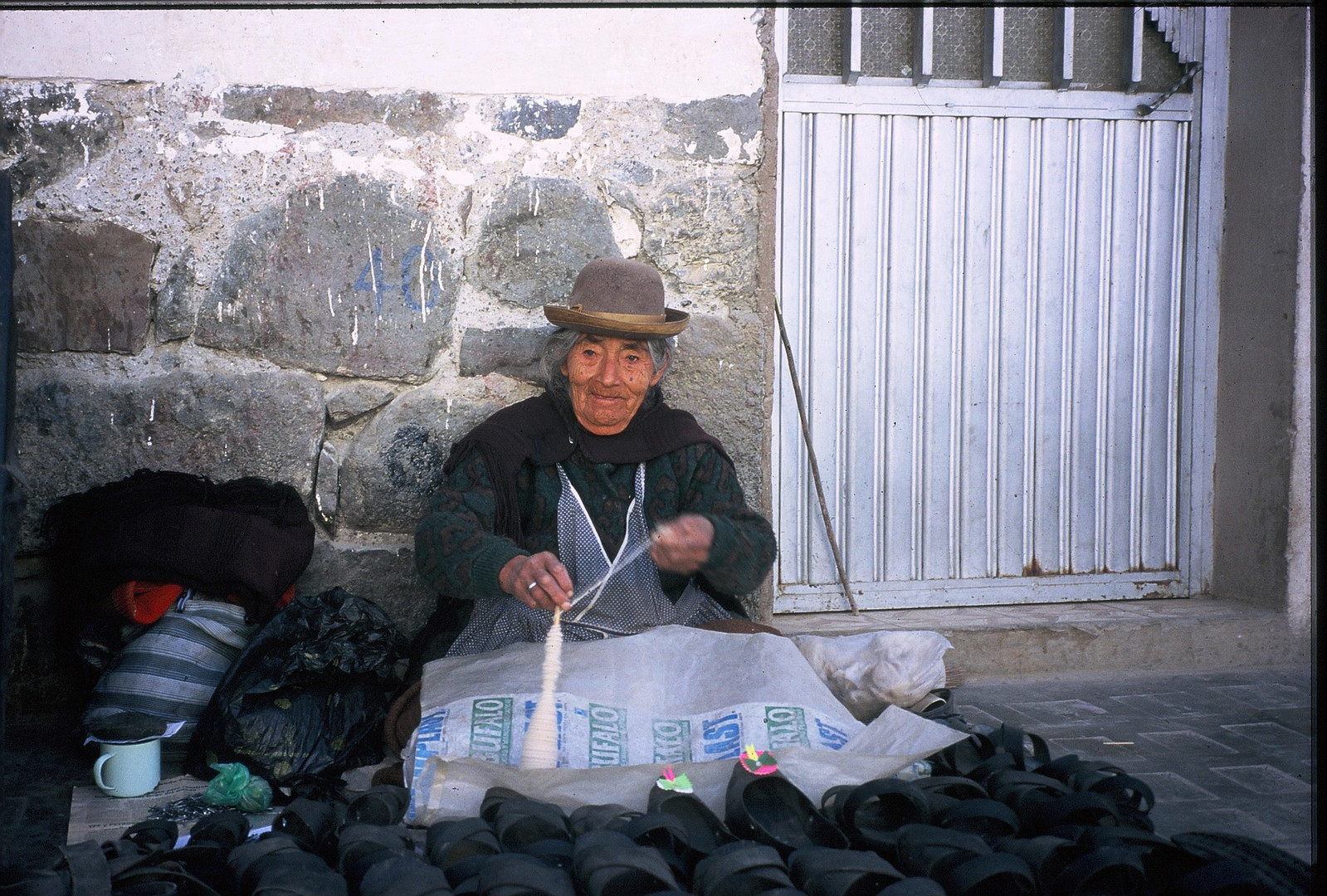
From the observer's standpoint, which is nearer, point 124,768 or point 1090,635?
point 124,768

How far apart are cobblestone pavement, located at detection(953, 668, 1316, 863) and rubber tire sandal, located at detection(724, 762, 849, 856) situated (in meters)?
0.77

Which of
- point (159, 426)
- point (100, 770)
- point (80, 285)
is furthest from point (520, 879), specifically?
point (80, 285)

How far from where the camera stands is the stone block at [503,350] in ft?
10.1

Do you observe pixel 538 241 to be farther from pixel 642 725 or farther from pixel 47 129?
pixel 642 725

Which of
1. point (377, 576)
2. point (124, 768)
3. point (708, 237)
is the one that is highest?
point (708, 237)

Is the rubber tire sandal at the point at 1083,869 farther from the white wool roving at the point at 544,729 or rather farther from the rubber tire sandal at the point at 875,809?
the white wool roving at the point at 544,729

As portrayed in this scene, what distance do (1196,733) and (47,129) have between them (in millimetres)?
3402

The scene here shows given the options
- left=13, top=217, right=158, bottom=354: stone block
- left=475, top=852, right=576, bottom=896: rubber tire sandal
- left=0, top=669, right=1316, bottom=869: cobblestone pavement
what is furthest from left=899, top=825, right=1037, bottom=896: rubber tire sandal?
left=13, top=217, right=158, bottom=354: stone block

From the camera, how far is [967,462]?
3635 mm

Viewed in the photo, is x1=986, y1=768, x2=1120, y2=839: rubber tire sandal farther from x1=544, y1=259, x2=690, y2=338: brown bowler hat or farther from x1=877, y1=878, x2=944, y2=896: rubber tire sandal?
x1=544, y1=259, x2=690, y2=338: brown bowler hat

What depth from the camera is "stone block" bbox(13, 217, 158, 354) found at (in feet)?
9.25

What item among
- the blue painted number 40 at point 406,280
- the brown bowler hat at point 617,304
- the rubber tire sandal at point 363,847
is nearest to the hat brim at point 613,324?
the brown bowler hat at point 617,304

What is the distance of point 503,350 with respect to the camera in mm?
3082

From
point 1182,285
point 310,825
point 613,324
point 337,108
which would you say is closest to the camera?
point 310,825
